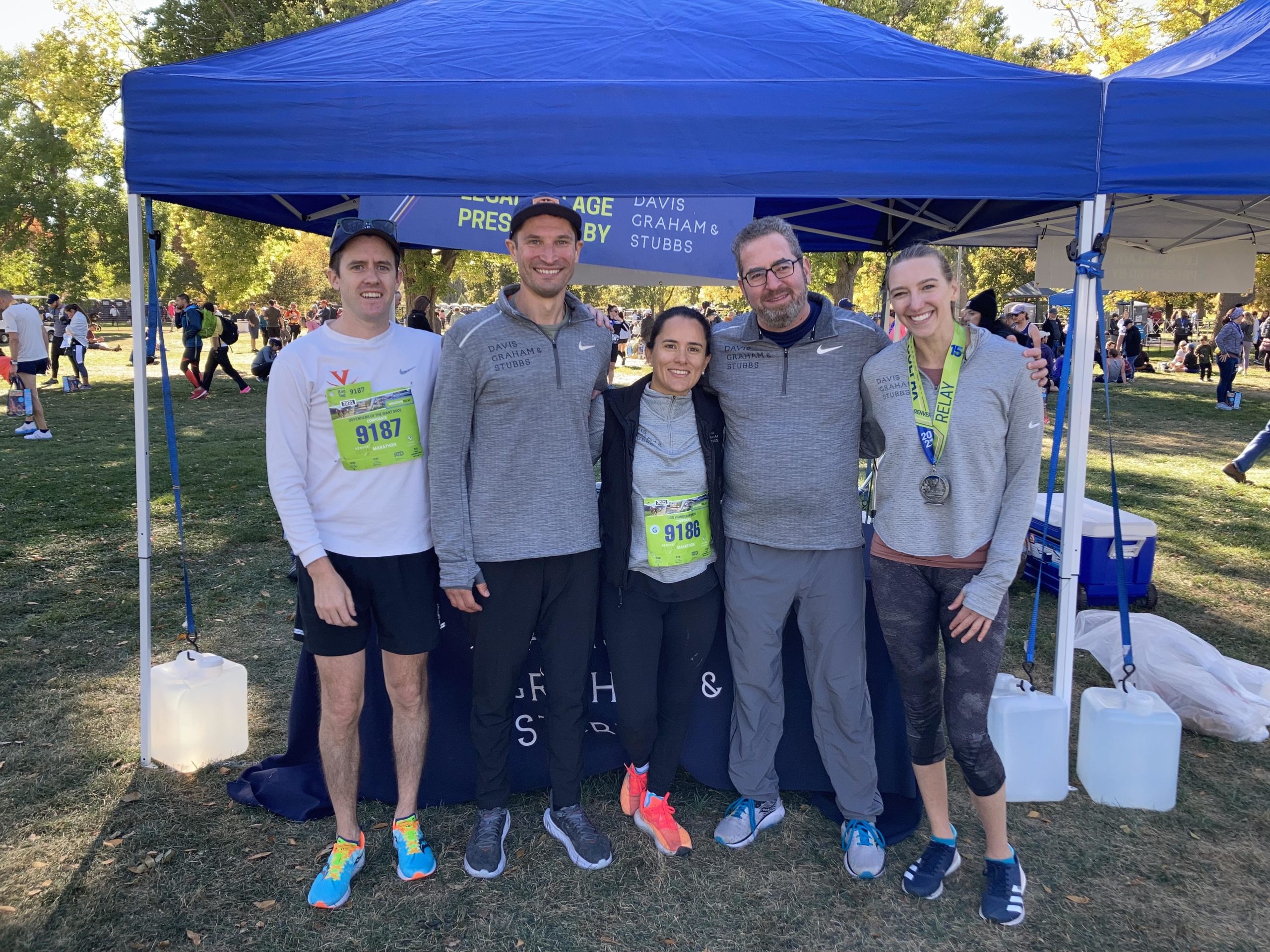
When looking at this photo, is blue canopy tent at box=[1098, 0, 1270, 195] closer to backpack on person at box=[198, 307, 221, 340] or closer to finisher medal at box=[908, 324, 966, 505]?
finisher medal at box=[908, 324, 966, 505]

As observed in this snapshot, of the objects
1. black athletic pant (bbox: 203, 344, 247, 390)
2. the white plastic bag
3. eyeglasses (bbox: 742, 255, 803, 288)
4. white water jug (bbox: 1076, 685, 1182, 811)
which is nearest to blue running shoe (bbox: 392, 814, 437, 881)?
eyeglasses (bbox: 742, 255, 803, 288)

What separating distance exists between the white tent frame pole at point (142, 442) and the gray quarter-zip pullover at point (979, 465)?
2416 millimetres

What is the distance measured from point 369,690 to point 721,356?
1685 mm

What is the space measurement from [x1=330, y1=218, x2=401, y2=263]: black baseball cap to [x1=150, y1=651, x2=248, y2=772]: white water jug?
5.70 ft

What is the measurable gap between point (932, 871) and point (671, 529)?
4.28ft

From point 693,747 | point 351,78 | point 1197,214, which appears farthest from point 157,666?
point 1197,214

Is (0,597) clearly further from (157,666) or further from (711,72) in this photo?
(711,72)

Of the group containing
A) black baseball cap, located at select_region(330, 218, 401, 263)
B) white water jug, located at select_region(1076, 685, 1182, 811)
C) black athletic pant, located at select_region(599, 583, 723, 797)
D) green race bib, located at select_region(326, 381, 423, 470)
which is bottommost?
white water jug, located at select_region(1076, 685, 1182, 811)

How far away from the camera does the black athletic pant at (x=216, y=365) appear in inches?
603

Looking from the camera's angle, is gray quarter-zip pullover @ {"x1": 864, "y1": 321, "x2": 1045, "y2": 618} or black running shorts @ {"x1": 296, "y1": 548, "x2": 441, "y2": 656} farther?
black running shorts @ {"x1": 296, "y1": 548, "x2": 441, "y2": 656}

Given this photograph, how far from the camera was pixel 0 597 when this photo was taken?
16.0ft

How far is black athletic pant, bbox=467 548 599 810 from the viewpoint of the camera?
8.23 feet

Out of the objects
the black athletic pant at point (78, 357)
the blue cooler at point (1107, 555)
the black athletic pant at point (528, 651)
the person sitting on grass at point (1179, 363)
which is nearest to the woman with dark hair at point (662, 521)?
the black athletic pant at point (528, 651)

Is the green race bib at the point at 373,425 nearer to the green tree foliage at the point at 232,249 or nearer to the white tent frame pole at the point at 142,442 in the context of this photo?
the white tent frame pole at the point at 142,442
